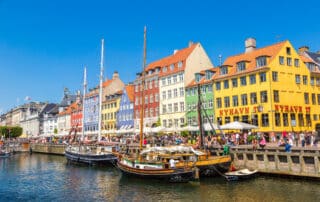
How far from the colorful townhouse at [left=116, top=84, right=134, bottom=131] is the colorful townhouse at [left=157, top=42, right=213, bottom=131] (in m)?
10.2

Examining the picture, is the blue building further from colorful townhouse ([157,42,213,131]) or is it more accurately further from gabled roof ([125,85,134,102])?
colorful townhouse ([157,42,213,131])

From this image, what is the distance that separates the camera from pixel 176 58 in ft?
237

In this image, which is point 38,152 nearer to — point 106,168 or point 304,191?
point 106,168

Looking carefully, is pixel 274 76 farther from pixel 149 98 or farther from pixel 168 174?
pixel 149 98

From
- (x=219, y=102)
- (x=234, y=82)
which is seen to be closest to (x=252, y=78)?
(x=234, y=82)

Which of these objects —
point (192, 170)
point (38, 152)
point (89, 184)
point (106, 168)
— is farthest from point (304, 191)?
point (38, 152)

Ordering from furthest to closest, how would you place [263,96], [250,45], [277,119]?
[250,45] < [263,96] < [277,119]

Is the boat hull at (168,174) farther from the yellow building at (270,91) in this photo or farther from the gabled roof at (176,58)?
the gabled roof at (176,58)

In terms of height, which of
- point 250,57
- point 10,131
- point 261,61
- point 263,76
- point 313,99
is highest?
point 250,57

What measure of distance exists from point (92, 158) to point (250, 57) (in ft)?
96.9

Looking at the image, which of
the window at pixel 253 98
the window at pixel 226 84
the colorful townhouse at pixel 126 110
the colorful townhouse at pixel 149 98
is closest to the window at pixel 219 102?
the window at pixel 226 84

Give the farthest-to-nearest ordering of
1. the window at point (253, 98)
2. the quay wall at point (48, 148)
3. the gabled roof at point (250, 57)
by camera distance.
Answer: the quay wall at point (48, 148) < the gabled roof at point (250, 57) < the window at point (253, 98)

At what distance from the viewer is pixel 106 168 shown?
155 ft

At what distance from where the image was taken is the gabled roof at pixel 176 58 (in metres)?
70.5
